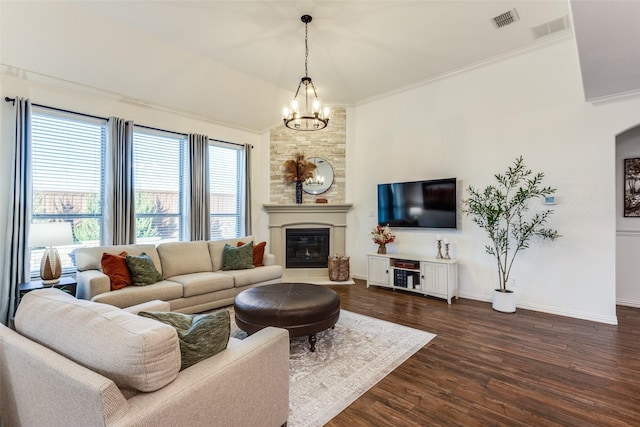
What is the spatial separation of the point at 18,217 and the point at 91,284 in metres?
1.21

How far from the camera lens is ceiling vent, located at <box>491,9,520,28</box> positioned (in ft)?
11.5

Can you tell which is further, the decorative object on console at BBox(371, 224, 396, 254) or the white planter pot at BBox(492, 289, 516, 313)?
the decorative object on console at BBox(371, 224, 396, 254)

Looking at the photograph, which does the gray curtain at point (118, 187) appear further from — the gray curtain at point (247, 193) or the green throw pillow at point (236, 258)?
the gray curtain at point (247, 193)

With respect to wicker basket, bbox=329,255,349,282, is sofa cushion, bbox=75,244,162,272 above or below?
above

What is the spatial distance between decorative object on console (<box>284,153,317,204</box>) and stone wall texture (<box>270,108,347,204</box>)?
127 mm

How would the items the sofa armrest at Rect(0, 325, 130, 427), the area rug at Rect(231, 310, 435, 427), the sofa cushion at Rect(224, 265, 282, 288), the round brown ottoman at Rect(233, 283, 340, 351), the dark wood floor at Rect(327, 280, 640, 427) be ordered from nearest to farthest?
the sofa armrest at Rect(0, 325, 130, 427), the dark wood floor at Rect(327, 280, 640, 427), the area rug at Rect(231, 310, 435, 427), the round brown ottoman at Rect(233, 283, 340, 351), the sofa cushion at Rect(224, 265, 282, 288)

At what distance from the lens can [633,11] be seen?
2186 millimetres

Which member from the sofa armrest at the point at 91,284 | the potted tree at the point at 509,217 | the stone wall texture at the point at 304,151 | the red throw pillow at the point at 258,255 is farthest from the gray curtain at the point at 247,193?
the potted tree at the point at 509,217

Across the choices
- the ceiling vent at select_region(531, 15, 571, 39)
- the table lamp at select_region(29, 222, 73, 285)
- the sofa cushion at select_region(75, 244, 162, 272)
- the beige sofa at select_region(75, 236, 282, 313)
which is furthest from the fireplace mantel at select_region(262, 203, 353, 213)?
the ceiling vent at select_region(531, 15, 571, 39)

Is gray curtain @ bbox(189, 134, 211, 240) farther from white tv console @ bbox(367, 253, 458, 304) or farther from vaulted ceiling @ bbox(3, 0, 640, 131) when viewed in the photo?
white tv console @ bbox(367, 253, 458, 304)

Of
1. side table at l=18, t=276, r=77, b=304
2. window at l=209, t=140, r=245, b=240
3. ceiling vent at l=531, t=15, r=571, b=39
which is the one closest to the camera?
side table at l=18, t=276, r=77, b=304

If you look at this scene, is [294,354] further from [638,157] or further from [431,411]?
[638,157]

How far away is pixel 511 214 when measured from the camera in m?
4.36

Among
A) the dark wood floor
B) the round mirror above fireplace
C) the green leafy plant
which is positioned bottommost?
the dark wood floor
